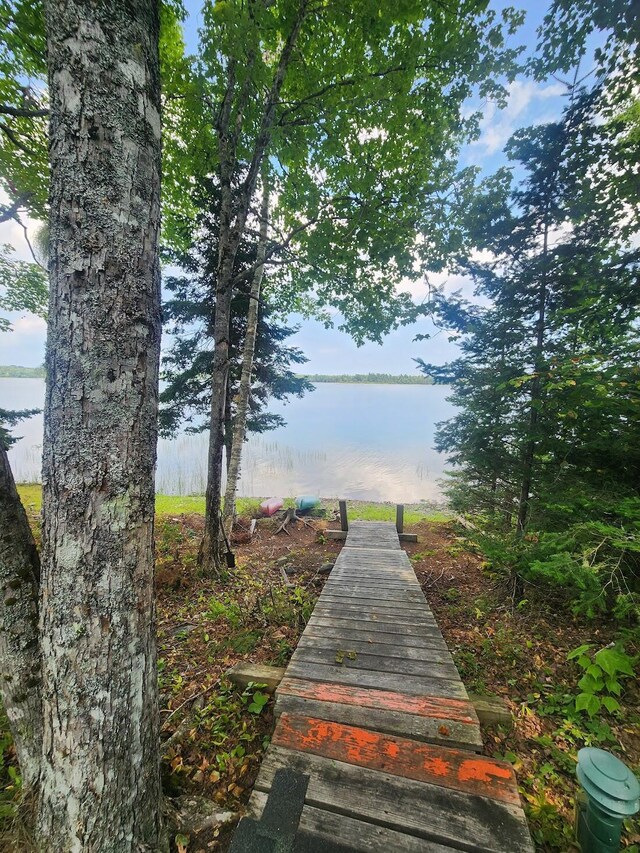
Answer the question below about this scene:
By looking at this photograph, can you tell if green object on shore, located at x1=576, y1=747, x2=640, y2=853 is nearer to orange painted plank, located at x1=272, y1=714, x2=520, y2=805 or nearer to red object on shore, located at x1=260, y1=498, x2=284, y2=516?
orange painted plank, located at x1=272, y1=714, x2=520, y2=805

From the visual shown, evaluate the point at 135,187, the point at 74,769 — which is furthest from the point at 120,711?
the point at 135,187

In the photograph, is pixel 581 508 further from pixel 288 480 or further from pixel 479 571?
pixel 288 480

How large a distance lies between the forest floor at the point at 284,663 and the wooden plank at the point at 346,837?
42 cm

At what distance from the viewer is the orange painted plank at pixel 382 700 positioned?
7.03 ft

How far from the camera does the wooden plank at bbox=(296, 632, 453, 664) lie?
2719 millimetres

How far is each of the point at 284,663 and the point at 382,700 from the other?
1.09 meters

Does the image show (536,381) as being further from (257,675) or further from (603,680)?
(257,675)

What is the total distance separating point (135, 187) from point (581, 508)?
460cm

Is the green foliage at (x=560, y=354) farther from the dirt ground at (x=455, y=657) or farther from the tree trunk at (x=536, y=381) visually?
the dirt ground at (x=455, y=657)

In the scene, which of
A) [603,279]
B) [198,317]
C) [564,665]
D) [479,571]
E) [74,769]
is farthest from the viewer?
[198,317]

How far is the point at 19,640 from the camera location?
1.62 meters

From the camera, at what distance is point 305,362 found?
911cm

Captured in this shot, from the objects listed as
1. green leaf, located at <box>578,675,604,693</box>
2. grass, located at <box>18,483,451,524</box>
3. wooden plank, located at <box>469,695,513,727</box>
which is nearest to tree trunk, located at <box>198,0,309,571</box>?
wooden plank, located at <box>469,695,513,727</box>

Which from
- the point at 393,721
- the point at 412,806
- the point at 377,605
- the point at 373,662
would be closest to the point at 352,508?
the point at 377,605
